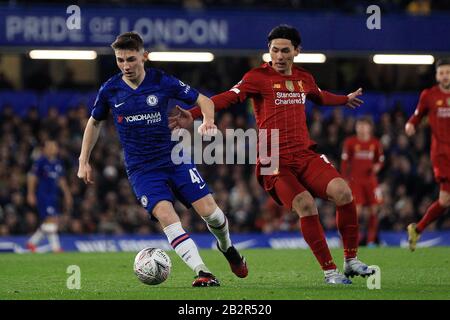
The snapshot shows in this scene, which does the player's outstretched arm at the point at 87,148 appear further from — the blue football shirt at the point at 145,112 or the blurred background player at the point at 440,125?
the blurred background player at the point at 440,125

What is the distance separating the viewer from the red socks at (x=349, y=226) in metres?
9.49

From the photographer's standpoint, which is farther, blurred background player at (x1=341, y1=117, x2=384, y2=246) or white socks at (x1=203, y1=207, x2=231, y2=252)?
blurred background player at (x1=341, y1=117, x2=384, y2=246)

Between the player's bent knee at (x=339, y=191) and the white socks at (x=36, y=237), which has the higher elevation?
the player's bent knee at (x=339, y=191)

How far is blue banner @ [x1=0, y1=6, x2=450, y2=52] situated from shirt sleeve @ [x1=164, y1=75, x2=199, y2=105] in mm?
10461

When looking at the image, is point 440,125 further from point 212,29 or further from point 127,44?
point 212,29

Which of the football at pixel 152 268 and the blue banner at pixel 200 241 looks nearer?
the football at pixel 152 268

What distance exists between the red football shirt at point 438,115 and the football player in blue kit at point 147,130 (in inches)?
211

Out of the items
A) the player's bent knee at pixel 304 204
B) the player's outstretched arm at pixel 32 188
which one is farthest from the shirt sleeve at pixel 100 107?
the player's outstretched arm at pixel 32 188

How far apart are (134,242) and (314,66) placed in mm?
8135

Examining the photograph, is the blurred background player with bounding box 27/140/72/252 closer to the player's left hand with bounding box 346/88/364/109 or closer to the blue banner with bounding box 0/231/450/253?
the blue banner with bounding box 0/231/450/253

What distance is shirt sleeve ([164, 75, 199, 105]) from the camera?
30.8 ft

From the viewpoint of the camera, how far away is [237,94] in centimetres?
966

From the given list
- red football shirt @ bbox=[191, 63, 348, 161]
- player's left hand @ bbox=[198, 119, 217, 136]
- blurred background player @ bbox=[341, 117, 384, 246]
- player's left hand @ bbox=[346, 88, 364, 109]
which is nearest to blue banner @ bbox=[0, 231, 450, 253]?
blurred background player @ bbox=[341, 117, 384, 246]

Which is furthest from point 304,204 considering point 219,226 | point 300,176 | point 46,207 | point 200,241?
point 200,241
